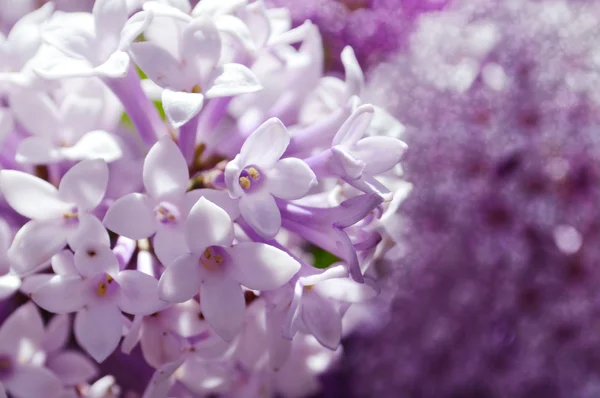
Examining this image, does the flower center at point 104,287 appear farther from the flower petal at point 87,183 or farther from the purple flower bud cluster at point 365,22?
the purple flower bud cluster at point 365,22

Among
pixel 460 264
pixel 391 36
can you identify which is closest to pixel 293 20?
pixel 391 36

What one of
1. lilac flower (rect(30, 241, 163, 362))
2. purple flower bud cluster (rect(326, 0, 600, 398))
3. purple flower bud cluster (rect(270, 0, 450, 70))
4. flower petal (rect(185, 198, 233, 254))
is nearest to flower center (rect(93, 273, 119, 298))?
lilac flower (rect(30, 241, 163, 362))

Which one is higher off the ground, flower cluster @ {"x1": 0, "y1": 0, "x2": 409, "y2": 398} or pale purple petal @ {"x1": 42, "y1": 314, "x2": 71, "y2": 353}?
flower cluster @ {"x1": 0, "y1": 0, "x2": 409, "y2": 398}

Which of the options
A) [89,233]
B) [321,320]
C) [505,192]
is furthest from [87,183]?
[505,192]

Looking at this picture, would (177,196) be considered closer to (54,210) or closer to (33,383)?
(54,210)

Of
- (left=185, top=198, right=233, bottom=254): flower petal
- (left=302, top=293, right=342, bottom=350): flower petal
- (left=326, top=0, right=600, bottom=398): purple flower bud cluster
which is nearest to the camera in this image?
(left=185, top=198, right=233, bottom=254): flower petal

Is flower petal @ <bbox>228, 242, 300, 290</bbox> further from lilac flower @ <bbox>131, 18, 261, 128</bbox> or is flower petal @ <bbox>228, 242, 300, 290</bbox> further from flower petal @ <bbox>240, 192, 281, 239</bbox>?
lilac flower @ <bbox>131, 18, 261, 128</bbox>
